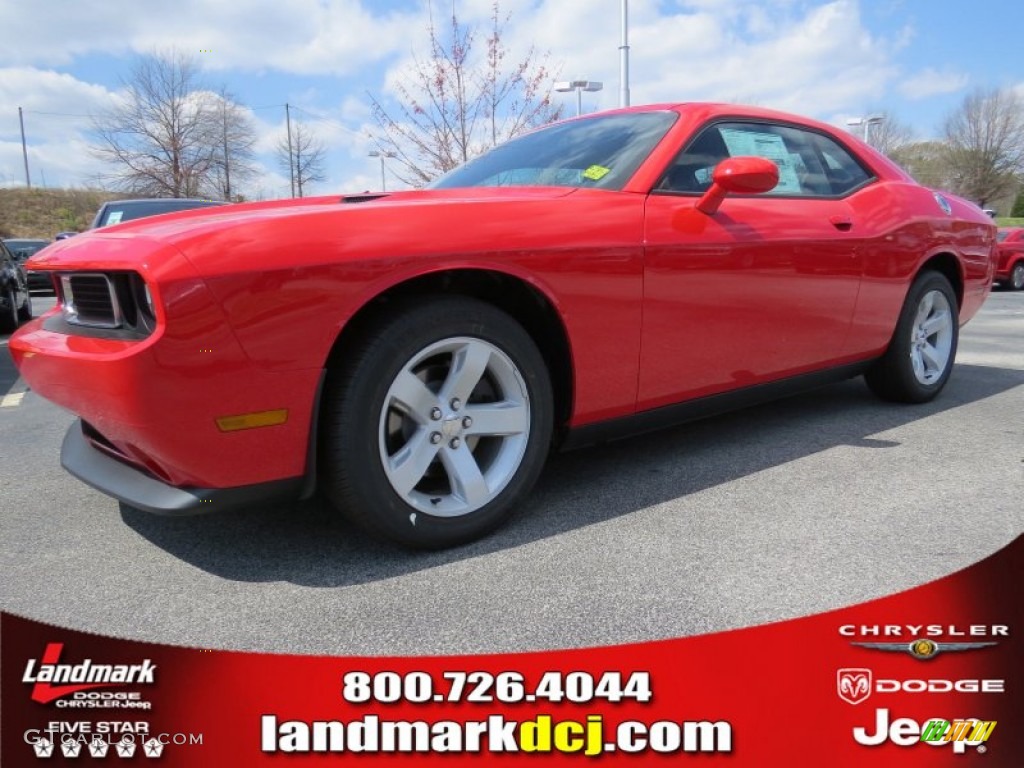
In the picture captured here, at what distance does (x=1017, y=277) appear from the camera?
15766mm

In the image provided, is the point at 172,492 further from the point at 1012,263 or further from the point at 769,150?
the point at 1012,263

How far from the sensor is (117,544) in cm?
246

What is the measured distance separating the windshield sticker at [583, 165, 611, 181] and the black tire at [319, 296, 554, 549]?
2.46 ft

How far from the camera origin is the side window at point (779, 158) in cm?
292

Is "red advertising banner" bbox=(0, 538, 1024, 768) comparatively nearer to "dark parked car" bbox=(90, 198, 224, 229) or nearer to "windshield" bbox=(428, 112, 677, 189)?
"windshield" bbox=(428, 112, 677, 189)

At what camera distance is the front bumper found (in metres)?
1.99

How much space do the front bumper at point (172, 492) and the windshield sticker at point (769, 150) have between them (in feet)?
7.17

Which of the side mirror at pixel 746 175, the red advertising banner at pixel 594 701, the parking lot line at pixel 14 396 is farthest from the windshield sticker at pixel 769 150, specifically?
the parking lot line at pixel 14 396

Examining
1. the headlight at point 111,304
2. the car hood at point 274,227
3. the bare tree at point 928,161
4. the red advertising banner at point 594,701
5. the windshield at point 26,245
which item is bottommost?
the red advertising banner at point 594,701

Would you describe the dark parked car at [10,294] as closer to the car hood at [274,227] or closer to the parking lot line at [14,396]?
the parking lot line at [14,396]

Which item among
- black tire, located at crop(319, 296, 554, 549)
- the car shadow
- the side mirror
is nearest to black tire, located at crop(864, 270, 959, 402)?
the car shadow

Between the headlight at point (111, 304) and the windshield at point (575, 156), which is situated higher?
the windshield at point (575, 156)

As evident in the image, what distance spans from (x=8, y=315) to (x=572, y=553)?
9.02m

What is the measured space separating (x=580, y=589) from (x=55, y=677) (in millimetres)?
1197
